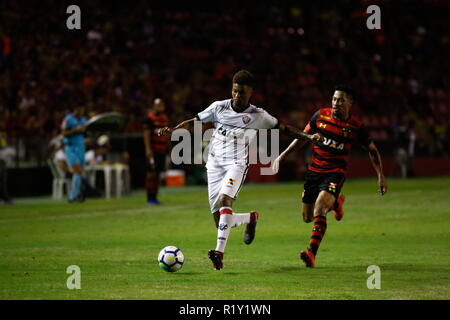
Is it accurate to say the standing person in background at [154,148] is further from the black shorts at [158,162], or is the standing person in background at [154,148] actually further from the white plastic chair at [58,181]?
the white plastic chair at [58,181]

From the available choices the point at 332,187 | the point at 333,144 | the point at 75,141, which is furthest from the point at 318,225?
the point at 75,141

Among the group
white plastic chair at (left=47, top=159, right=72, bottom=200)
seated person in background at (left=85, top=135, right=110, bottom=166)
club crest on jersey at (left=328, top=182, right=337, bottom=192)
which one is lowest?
white plastic chair at (left=47, top=159, right=72, bottom=200)

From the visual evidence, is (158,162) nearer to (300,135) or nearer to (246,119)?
(246,119)

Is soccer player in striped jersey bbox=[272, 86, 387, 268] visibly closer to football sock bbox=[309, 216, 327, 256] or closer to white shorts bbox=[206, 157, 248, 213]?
football sock bbox=[309, 216, 327, 256]

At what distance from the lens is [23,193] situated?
24.8 meters

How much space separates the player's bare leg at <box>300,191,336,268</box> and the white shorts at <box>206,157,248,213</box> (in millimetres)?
1050

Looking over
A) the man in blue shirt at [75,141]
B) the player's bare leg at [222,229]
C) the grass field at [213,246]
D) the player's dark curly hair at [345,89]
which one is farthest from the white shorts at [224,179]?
the man in blue shirt at [75,141]

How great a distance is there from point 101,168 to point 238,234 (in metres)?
9.71

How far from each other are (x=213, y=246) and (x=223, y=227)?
2763 mm

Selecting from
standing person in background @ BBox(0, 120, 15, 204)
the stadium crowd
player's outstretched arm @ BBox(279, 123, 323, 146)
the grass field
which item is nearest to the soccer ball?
the grass field

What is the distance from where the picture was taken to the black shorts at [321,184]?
10961 millimetres

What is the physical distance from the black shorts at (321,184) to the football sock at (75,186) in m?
11.4

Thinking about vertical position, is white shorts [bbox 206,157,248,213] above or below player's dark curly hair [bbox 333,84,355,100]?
below

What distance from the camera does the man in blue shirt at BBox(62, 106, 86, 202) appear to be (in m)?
21.6
